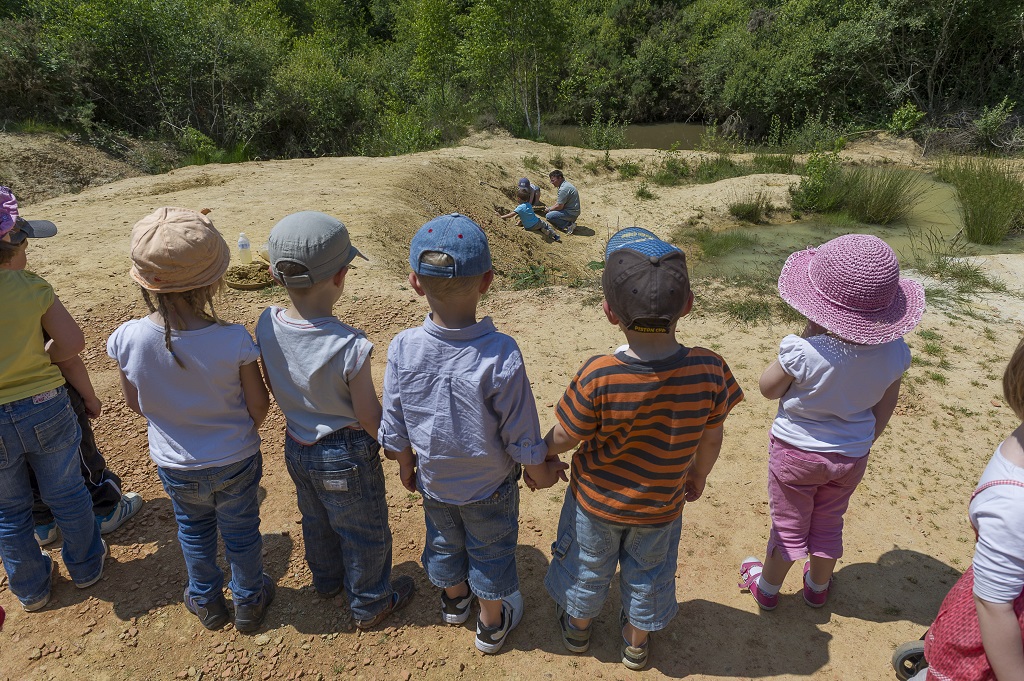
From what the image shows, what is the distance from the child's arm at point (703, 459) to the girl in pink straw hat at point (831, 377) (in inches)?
12.0

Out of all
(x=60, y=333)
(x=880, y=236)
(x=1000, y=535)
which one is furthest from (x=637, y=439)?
(x=880, y=236)

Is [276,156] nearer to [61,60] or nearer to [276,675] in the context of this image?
[61,60]

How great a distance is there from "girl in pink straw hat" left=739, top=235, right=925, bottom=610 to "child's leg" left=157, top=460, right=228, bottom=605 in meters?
2.04

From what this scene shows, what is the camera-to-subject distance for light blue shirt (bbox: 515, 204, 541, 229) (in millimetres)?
9633

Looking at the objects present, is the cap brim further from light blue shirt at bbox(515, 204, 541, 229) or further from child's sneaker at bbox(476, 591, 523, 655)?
light blue shirt at bbox(515, 204, 541, 229)

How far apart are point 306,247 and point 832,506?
6.98ft

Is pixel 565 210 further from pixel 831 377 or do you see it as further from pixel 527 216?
pixel 831 377

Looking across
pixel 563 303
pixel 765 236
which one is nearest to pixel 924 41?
pixel 765 236

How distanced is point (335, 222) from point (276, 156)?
15.7 metres

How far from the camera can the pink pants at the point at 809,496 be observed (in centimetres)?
210

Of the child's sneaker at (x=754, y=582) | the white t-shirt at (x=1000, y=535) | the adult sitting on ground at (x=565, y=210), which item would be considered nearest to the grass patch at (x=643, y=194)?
the adult sitting on ground at (x=565, y=210)

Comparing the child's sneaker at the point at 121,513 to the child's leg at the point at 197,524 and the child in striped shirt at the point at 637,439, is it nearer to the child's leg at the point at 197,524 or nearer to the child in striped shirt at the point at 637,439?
the child's leg at the point at 197,524

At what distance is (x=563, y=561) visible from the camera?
82.8 inches

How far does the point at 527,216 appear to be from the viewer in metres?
9.65
